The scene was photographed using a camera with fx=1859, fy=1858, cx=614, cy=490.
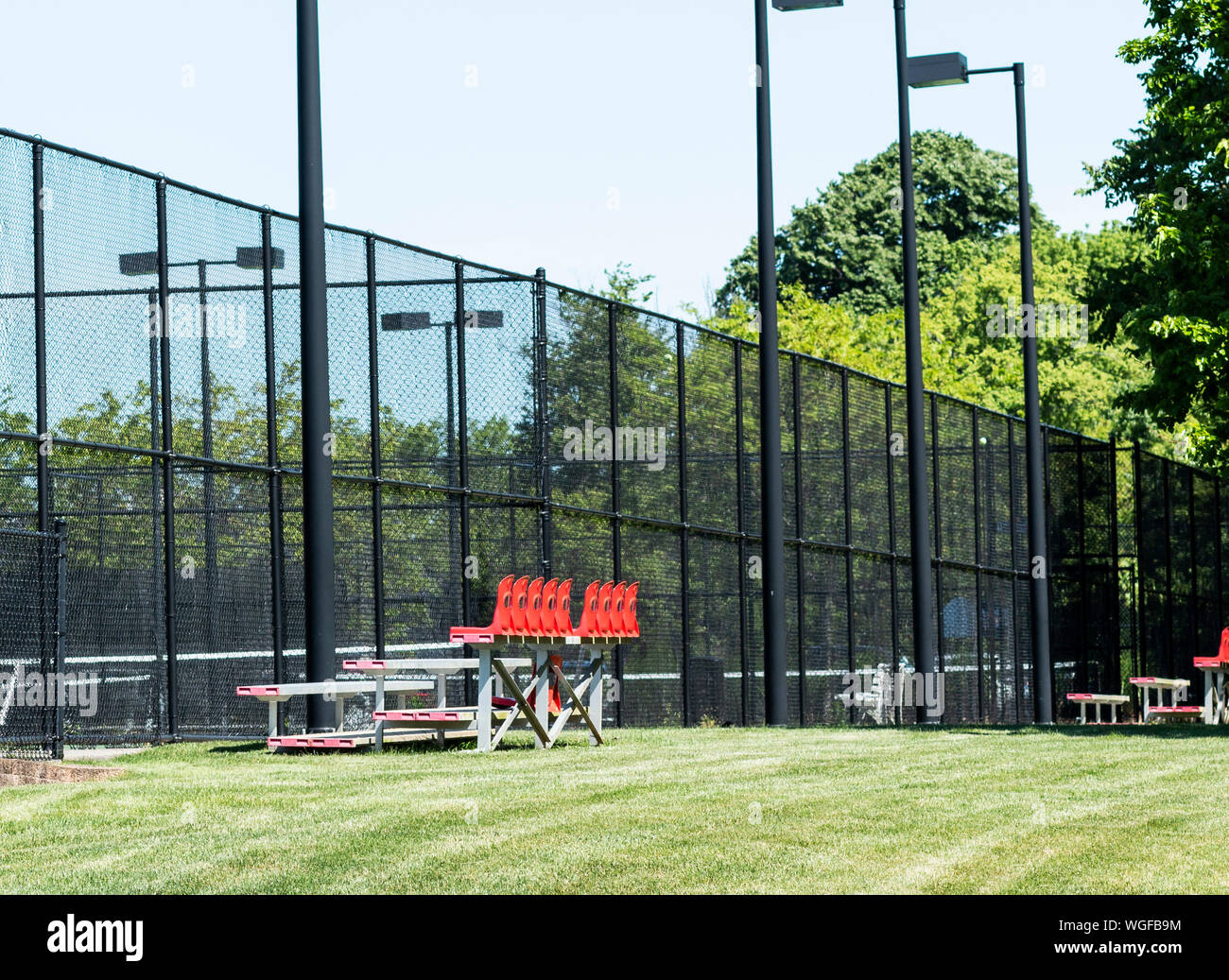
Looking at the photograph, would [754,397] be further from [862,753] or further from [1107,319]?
[862,753]

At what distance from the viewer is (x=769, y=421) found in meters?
20.9

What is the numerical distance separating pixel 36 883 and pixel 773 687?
1424 cm

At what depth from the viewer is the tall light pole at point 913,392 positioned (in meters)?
23.8

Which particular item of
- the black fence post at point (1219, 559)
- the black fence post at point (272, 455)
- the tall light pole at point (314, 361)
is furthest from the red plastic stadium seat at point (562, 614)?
the black fence post at point (1219, 559)

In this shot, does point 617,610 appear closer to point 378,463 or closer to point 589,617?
point 589,617

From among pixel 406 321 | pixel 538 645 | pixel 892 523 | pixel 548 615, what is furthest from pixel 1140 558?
pixel 538 645

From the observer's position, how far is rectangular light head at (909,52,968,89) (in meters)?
24.5

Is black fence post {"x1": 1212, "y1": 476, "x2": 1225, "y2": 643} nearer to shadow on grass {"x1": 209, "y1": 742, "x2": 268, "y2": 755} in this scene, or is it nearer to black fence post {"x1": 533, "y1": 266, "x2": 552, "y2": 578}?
black fence post {"x1": 533, "y1": 266, "x2": 552, "y2": 578}

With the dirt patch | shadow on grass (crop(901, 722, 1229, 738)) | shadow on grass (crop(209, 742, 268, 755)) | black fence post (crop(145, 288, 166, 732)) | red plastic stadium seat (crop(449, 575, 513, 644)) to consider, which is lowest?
shadow on grass (crop(901, 722, 1229, 738))

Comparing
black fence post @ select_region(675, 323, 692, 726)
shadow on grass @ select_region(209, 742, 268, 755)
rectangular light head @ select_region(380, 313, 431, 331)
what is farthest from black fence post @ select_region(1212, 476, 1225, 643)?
shadow on grass @ select_region(209, 742, 268, 755)

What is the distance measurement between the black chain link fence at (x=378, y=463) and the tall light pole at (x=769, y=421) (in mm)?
1430

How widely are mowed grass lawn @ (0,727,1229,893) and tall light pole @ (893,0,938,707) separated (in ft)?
35.1

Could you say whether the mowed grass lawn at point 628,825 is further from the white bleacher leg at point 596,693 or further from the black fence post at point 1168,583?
the black fence post at point 1168,583
